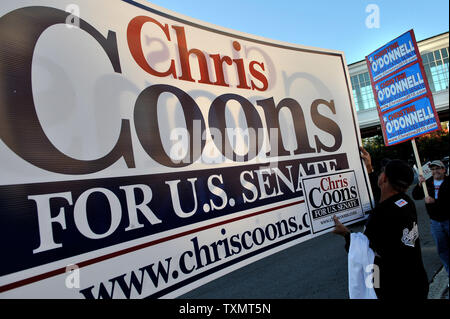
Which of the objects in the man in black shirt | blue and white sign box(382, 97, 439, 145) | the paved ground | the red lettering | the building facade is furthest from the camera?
the building facade

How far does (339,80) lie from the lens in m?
2.43

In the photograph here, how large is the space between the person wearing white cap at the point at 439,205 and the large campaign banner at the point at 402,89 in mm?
662

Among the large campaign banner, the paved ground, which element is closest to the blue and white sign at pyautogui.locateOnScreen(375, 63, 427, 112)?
the large campaign banner

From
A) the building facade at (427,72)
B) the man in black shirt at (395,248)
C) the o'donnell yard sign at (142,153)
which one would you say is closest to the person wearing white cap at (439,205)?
the man in black shirt at (395,248)

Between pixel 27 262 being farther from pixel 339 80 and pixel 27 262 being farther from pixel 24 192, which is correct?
pixel 339 80

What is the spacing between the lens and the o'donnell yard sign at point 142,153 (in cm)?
105

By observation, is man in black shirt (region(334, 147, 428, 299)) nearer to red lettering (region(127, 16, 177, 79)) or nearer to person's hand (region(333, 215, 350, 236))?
person's hand (region(333, 215, 350, 236))

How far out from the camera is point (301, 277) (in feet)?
16.8

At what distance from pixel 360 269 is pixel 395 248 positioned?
329 mm

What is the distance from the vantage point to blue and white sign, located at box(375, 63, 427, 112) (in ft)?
10.1

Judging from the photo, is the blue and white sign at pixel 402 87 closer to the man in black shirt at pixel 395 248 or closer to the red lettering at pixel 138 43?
the man in black shirt at pixel 395 248

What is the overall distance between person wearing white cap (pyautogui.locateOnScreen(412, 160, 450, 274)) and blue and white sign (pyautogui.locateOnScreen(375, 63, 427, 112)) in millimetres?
990

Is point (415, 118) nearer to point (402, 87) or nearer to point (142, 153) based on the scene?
point (402, 87)

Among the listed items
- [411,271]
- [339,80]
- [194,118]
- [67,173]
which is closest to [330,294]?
[411,271]
